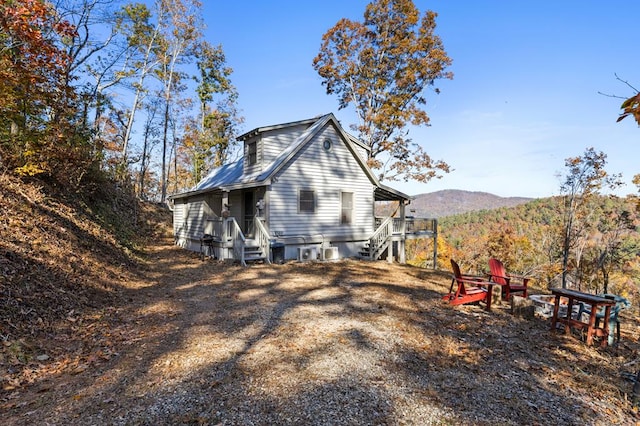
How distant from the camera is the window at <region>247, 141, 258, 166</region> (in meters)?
15.3

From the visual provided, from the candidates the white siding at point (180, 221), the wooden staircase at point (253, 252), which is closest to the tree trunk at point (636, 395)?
the wooden staircase at point (253, 252)

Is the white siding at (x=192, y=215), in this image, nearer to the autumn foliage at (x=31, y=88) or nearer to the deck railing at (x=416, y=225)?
the autumn foliage at (x=31, y=88)

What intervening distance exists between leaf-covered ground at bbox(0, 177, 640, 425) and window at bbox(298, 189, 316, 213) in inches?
230

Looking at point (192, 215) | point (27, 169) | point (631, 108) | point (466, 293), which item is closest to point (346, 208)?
point (192, 215)

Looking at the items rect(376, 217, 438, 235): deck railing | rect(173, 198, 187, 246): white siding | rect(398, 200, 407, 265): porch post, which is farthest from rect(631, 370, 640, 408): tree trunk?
rect(173, 198, 187, 246): white siding

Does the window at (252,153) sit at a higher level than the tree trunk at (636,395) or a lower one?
higher

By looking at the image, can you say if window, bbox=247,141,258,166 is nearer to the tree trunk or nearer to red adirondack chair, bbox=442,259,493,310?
red adirondack chair, bbox=442,259,493,310

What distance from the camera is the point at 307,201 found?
14859 millimetres

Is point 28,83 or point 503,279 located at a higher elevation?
point 28,83

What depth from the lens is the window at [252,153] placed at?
50.1 feet

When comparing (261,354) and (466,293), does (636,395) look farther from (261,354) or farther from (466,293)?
(261,354)

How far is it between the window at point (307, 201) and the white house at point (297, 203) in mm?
45

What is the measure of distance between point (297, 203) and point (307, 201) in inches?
23.1

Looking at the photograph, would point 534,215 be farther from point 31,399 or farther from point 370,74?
point 31,399
